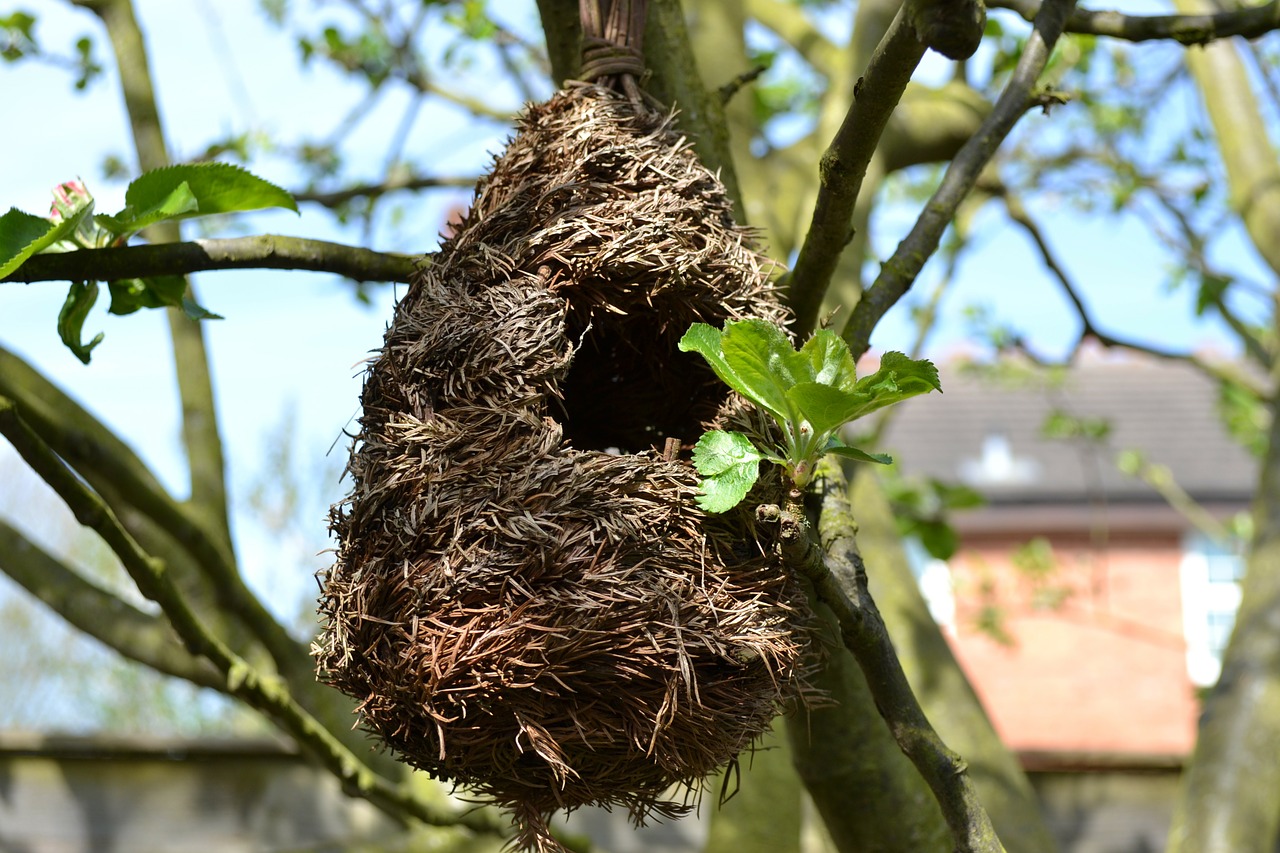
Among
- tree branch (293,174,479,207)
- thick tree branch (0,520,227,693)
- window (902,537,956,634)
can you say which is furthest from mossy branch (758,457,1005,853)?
window (902,537,956,634)

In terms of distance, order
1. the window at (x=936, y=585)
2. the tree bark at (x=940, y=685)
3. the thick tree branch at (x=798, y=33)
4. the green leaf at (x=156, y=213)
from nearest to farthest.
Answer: the green leaf at (x=156, y=213), the tree bark at (x=940, y=685), the thick tree branch at (x=798, y=33), the window at (x=936, y=585)

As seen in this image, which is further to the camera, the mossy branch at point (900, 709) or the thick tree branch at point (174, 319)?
the thick tree branch at point (174, 319)

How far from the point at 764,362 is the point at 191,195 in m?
0.72

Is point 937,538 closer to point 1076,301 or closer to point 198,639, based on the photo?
point 1076,301

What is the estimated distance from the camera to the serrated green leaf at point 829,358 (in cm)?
112

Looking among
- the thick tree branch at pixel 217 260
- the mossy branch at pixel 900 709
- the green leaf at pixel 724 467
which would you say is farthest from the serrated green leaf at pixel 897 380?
the thick tree branch at pixel 217 260

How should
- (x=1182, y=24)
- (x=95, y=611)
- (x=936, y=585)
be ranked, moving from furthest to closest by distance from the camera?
(x=936, y=585)
(x=95, y=611)
(x=1182, y=24)

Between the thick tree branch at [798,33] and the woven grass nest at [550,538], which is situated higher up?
the thick tree branch at [798,33]

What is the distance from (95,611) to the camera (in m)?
2.37

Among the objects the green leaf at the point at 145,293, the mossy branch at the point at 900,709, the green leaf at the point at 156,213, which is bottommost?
the mossy branch at the point at 900,709

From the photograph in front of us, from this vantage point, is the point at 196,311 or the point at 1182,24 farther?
the point at 1182,24

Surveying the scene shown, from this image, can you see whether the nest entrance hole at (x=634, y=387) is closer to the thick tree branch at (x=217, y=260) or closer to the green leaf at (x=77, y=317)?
the thick tree branch at (x=217, y=260)

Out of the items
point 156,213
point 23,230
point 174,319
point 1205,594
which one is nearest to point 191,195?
point 156,213

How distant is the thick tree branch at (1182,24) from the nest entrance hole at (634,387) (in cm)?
81
